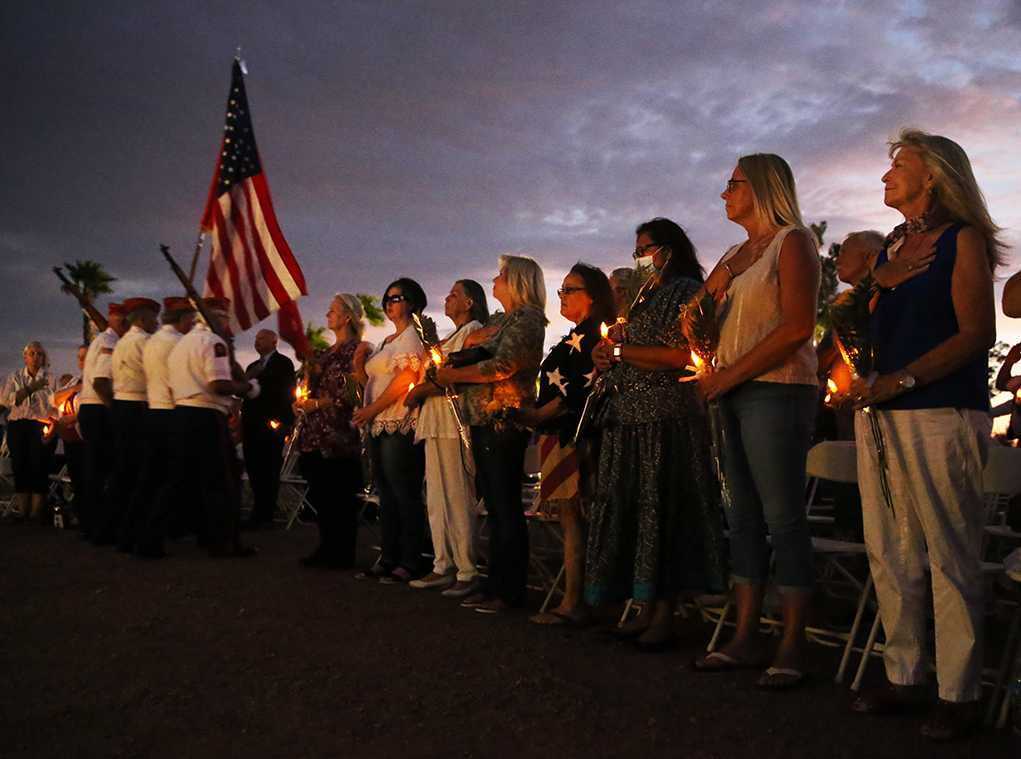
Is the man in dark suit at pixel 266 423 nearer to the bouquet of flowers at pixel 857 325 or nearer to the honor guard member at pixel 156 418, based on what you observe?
the honor guard member at pixel 156 418

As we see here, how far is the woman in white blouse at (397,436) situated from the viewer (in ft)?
22.1

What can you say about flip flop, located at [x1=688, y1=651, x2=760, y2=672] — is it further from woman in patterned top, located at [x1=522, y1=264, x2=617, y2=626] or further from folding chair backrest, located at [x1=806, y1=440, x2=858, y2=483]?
woman in patterned top, located at [x1=522, y1=264, x2=617, y2=626]

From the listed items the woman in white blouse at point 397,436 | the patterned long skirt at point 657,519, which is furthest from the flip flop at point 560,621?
the woman in white blouse at point 397,436

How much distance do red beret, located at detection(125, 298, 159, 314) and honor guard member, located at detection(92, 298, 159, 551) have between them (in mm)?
32

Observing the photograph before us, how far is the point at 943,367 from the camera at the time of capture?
309 centimetres

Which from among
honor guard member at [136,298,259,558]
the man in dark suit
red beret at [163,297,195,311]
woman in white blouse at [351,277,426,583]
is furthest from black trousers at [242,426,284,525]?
woman in white blouse at [351,277,426,583]

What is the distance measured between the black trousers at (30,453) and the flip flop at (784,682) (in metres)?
10.6

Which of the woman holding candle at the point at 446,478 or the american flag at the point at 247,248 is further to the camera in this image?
the american flag at the point at 247,248

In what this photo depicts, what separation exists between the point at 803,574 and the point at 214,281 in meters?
8.96

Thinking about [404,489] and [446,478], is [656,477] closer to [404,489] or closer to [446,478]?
[446,478]

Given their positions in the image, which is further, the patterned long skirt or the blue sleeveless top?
the patterned long skirt

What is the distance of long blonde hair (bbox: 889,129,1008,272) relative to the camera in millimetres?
3211

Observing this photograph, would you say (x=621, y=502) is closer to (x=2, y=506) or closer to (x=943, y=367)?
(x=943, y=367)

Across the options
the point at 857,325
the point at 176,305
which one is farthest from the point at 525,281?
the point at 176,305
